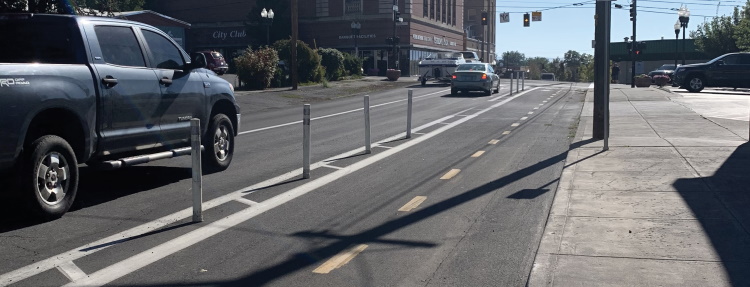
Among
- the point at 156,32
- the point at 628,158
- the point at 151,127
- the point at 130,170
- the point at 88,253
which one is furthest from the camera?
the point at 628,158

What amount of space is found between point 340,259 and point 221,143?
4991 mm

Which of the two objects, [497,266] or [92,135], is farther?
[92,135]

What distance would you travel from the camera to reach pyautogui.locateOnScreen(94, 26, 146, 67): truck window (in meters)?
8.54

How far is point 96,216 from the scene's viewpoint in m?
7.74

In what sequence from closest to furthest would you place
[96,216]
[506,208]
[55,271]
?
[55,271] < [96,216] < [506,208]

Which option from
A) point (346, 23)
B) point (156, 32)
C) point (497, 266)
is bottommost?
point (497, 266)

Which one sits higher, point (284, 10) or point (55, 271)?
point (284, 10)

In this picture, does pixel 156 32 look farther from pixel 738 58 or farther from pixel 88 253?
pixel 738 58

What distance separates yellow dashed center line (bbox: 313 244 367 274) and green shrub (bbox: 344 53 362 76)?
44292 millimetres

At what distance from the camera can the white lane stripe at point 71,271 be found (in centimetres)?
561

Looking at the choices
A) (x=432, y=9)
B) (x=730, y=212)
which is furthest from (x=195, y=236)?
(x=432, y=9)

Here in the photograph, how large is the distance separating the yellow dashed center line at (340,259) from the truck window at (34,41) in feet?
12.7

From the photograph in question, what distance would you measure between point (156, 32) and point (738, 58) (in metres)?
30.5

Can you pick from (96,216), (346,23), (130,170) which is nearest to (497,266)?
(96,216)
